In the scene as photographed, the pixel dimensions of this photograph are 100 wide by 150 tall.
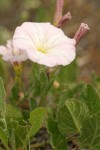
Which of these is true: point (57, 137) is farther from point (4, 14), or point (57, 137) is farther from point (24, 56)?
point (4, 14)

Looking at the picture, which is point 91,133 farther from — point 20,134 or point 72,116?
point 20,134

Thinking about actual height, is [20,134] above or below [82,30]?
below

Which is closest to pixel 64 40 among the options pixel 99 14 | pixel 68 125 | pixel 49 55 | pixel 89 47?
pixel 49 55

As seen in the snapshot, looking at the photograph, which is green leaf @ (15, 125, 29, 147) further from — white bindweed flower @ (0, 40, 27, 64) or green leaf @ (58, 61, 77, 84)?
green leaf @ (58, 61, 77, 84)

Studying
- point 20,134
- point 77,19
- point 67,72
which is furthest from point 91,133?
point 77,19

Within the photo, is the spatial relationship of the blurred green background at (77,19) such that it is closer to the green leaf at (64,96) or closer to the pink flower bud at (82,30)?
the green leaf at (64,96)

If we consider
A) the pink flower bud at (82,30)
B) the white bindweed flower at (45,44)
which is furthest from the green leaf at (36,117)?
the pink flower bud at (82,30)
